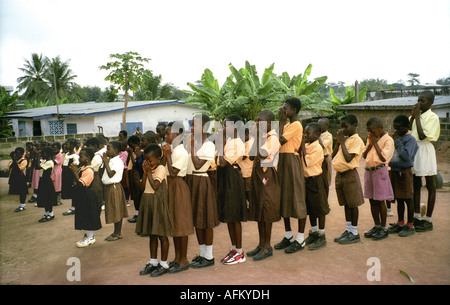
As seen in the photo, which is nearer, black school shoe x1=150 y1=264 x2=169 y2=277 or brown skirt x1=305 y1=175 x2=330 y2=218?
black school shoe x1=150 y1=264 x2=169 y2=277

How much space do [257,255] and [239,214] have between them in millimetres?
501

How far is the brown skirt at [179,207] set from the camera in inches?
136

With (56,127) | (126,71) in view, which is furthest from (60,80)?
(126,71)

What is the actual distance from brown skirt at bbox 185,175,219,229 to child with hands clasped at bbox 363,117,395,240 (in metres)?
2.08

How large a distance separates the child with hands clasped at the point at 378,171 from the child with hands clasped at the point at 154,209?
2566 mm

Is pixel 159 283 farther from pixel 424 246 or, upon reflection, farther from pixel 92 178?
pixel 424 246

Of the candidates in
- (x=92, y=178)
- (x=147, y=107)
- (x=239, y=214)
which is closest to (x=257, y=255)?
(x=239, y=214)

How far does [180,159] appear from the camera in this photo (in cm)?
345

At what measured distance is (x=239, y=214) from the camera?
3727mm

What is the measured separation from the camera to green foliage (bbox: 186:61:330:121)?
10.2 m

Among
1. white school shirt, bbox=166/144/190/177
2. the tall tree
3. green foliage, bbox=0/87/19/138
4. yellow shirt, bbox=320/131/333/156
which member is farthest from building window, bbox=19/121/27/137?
white school shirt, bbox=166/144/190/177

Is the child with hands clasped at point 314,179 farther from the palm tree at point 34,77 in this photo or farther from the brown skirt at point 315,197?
the palm tree at point 34,77

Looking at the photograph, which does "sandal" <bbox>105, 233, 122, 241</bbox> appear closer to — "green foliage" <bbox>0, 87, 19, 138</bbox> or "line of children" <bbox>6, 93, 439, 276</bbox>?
"line of children" <bbox>6, 93, 439, 276</bbox>

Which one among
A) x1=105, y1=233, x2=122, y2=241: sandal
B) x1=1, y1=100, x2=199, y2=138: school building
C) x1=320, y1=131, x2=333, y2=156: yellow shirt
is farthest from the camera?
x1=1, y1=100, x2=199, y2=138: school building
